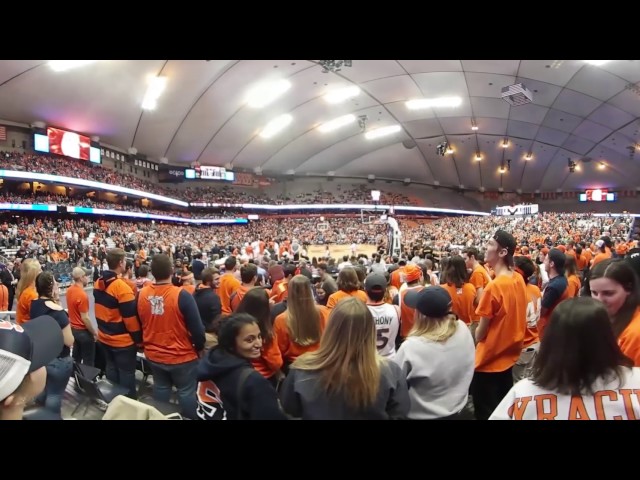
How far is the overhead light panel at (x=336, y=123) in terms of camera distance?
35528 millimetres

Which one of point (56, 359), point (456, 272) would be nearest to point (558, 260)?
point (456, 272)

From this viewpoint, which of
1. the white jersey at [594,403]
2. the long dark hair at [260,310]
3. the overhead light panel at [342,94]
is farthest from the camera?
the overhead light panel at [342,94]

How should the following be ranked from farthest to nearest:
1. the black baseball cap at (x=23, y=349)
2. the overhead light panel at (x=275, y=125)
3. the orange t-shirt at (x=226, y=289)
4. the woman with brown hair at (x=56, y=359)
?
the overhead light panel at (x=275, y=125), the orange t-shirt at (x=226, y=289), the woman with brown hair at (x=56, y=359), the black baseball cap at (x=23, y=349)

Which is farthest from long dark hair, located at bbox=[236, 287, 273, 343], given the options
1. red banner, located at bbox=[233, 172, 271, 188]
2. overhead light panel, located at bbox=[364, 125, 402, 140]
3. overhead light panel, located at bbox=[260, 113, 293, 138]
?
red banner, located at bbox=[233, 172, 271, 188]

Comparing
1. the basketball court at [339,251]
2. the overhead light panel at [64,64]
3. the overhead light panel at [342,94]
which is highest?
the overhead light panel at [342,94]

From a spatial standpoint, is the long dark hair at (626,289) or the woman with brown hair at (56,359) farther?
the woman with brown hair at (56,359)

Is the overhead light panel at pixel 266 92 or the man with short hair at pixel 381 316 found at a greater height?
the overhead light panel at pixel 266 92

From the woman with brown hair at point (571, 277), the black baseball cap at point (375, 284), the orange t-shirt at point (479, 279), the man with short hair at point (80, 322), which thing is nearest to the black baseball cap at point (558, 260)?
the woman with brown hair at point (571, 277)

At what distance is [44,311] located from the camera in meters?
3.72

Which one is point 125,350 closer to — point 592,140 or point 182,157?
point 182,157

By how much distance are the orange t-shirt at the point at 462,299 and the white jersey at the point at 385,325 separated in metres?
1.17

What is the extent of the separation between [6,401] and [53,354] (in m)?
0.37

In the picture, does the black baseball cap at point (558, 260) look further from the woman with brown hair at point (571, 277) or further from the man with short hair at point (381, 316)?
the man with short hair at point (381, 316)

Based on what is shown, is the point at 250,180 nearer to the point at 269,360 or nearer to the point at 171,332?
the point at 171,332
